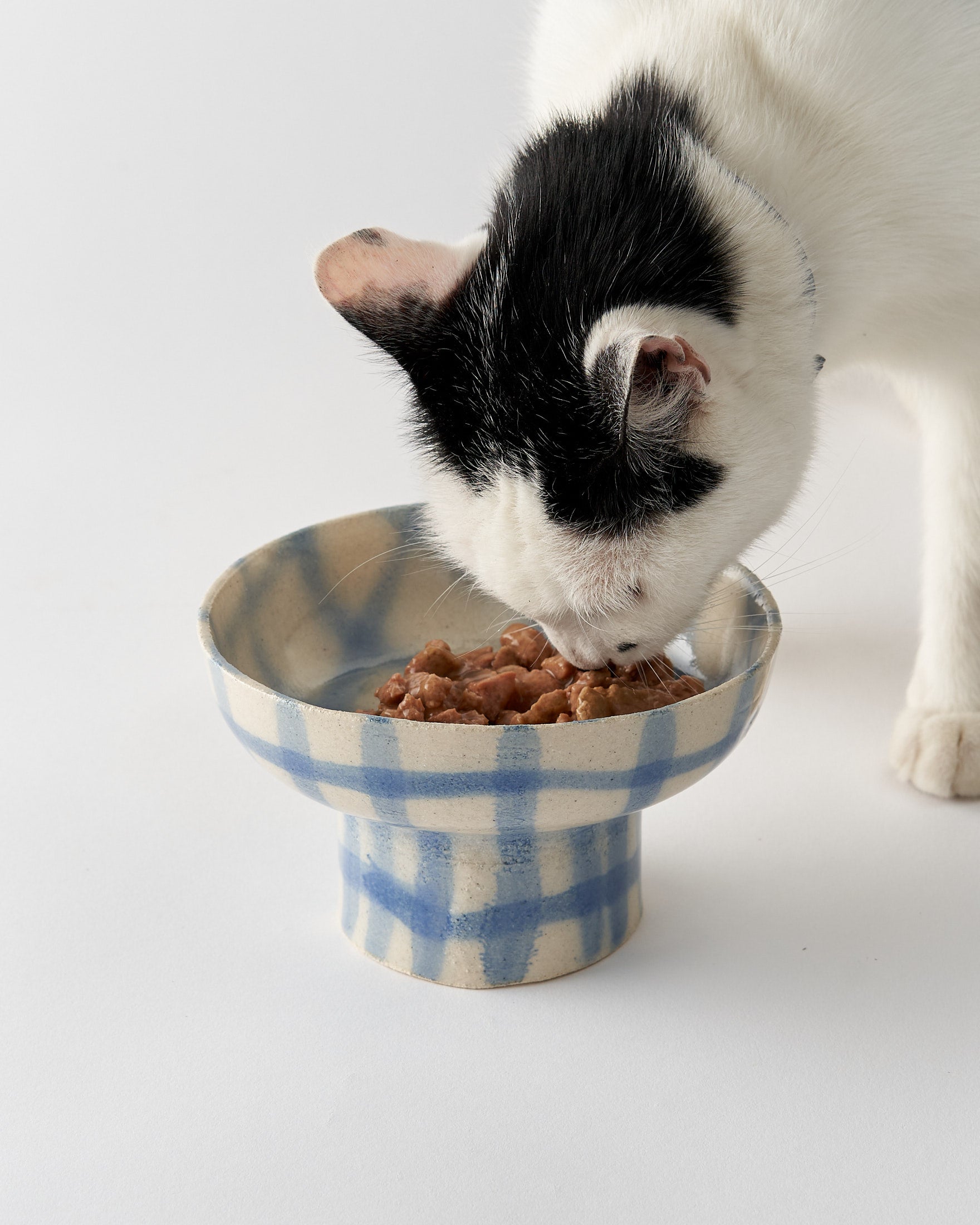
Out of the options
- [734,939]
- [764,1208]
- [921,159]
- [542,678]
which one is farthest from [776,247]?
[764,1208]

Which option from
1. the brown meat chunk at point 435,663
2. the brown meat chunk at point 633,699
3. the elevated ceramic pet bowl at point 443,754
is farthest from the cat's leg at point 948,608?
the brown meat chunk at point 435,663

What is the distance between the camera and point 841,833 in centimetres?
138

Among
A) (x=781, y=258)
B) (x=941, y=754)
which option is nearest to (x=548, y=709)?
(x=781, y=258)

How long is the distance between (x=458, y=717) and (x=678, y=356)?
352 millimetres

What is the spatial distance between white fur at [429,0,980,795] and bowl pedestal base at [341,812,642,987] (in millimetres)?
174

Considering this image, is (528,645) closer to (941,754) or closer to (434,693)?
(434,693)

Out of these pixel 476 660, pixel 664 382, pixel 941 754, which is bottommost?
pixel 941 754

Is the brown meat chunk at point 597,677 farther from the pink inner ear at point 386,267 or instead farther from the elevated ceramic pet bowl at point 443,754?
the pink inner ear at point 386,267

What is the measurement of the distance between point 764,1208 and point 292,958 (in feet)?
1.54

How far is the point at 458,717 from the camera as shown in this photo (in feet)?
3.54

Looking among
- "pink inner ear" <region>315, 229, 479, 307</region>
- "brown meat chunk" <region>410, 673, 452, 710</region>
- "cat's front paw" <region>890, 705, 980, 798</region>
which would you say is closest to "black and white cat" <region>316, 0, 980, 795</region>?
"pink inner ear" <region>315, 229, 479, 307</region>

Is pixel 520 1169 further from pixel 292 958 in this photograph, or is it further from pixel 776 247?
pixel 776 247

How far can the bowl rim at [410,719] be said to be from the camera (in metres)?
0.96

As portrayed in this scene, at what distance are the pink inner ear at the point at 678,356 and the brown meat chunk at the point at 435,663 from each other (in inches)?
15.4
